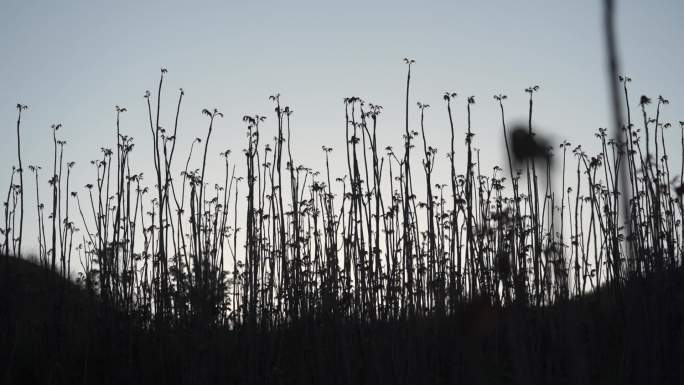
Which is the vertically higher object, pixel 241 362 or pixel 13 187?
pixel 13 187

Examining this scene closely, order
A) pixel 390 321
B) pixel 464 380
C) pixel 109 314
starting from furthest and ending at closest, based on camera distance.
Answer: pixel 109 314
pixel 390 321
pixel 464 380

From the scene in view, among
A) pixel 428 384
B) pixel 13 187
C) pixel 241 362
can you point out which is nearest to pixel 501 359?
pixel 428 384

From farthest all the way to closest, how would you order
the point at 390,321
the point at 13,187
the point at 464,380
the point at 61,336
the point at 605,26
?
the point at 13,187 < the point at 61,336 < the point at 390,321 < the point at 464,380 < the point at 605,26

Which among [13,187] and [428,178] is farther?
[13,187]

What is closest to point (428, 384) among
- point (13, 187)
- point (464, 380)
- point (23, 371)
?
point (464, 380)

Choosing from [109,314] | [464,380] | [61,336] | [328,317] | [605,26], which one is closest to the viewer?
[605,26]

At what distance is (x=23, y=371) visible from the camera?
4.35m

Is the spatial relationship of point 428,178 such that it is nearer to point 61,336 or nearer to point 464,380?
point 464,380

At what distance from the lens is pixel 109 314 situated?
14.2 feet

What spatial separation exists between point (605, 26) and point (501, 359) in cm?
383

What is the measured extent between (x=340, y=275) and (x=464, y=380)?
1.53 m

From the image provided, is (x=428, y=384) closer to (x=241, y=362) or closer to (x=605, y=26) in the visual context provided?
(x=241, y=362)

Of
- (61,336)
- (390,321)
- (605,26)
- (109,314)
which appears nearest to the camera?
(605,26)

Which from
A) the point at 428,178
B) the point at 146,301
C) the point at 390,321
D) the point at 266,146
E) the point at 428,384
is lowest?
the point at 428,384
